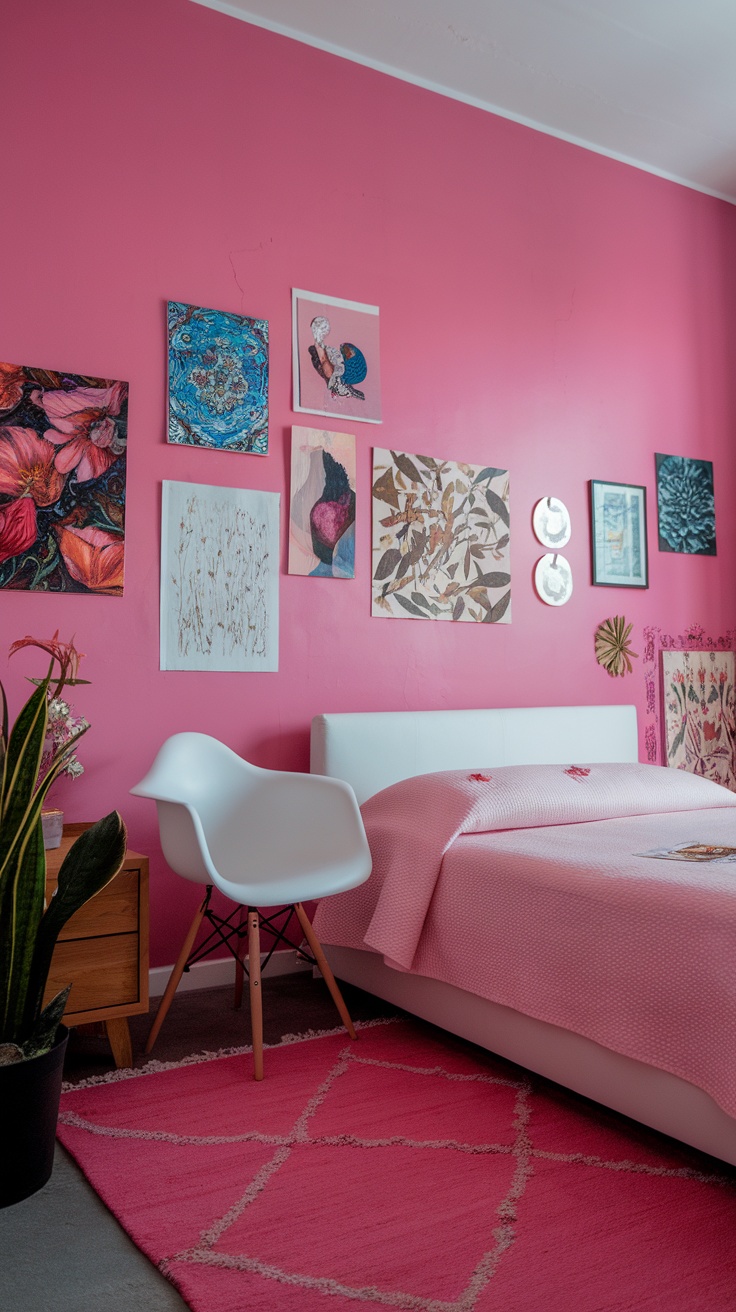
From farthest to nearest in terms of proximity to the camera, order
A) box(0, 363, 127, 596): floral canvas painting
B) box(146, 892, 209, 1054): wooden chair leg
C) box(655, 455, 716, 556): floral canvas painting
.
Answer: box(655, 455, 716, 556): floral canvas painting < box(0, 363, 127, 596): floral canvas painting < box(146, 892, 209, 1054): wooden chair leg

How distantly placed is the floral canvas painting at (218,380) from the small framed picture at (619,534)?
5.17 feet

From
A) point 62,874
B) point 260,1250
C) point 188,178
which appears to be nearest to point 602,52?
point 188,178

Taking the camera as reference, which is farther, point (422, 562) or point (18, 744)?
point (422, 562)

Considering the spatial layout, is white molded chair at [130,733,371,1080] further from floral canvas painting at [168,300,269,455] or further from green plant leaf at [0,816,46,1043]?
floral canvas painting at [168,300,269,455]

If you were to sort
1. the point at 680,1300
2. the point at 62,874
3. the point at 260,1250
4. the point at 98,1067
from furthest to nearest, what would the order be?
the point at 98,1067 < the point at 62,874 < the point at 260,1250 < the point at 680,1300

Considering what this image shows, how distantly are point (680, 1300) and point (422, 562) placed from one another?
2.53 meters

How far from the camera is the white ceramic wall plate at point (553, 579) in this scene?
3.91 meters

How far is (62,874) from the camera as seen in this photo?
1.87m

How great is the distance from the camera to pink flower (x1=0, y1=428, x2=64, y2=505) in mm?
2801

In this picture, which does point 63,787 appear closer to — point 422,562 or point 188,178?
point 422,562

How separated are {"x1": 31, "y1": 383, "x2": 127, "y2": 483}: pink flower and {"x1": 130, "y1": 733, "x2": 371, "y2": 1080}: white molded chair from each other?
2.90 feet

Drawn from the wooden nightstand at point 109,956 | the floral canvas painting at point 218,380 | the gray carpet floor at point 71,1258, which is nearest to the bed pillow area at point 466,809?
the wooden nightstand at point 109,956

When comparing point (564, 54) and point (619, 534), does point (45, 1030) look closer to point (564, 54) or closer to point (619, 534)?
point (619, 534)

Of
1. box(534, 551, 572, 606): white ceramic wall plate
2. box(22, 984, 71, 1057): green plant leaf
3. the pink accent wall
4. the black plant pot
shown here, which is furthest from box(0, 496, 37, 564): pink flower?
box(534, 551, 572, 606): white ceramic wall plate
